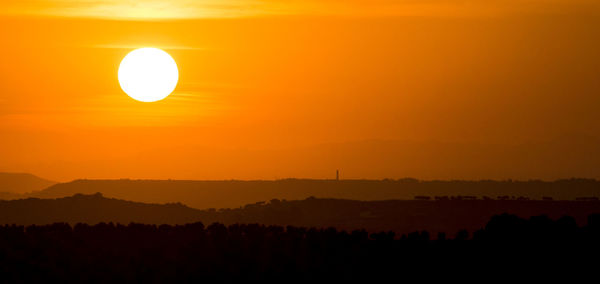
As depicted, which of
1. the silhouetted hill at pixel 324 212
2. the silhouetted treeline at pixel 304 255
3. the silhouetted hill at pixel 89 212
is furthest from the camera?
the silhouetted hill at pixel 89 212

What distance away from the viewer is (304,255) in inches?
1140

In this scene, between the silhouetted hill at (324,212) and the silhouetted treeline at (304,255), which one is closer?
the silhouetted treeline at (304,255)

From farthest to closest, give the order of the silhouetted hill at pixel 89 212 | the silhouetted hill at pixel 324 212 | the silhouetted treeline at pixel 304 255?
the silhouetted hill at pixel 89 212
the silhouetted hill at pixel 324 212
the silhouetted treeline at pixel 304 255

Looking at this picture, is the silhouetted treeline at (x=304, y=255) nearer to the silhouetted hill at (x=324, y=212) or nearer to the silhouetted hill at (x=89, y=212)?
the silhouetted hill at (x=324, y=212)

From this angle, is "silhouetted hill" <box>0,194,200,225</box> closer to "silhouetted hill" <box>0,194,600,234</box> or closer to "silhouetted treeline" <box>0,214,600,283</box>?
"silhouetted hill" <box>0,194,600,234</box>

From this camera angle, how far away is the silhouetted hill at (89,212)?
8331 cm

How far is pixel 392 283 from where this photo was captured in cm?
2731

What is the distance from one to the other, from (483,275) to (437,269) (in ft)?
3.43

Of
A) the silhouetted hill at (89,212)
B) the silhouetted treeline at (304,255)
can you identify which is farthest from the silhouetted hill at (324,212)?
the silhouetted treeline at (304,255)

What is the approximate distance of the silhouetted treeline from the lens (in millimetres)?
27781

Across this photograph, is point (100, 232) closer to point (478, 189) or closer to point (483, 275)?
point (483, 275)

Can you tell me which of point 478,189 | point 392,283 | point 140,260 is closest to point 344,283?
point 392,283

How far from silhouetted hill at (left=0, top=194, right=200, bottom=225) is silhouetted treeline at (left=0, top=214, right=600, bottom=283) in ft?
169

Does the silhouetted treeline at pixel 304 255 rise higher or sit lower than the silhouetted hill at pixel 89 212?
lower
